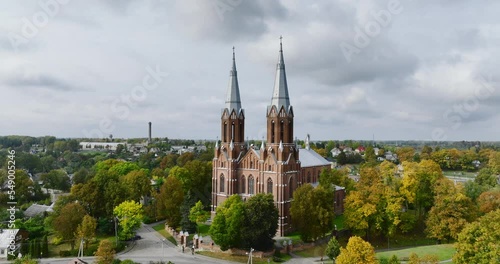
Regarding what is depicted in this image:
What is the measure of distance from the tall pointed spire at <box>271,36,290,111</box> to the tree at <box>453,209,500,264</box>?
29.1m

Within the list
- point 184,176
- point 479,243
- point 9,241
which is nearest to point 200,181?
point 184,176

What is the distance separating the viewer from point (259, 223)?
43969 mm

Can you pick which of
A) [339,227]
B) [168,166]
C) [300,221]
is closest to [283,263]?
[300,221]

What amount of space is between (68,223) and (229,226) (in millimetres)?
19671

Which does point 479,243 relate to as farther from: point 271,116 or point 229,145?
point 229,145

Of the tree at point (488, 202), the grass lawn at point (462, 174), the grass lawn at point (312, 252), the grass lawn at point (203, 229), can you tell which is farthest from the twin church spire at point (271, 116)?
the grass lawn at point (462, 174)

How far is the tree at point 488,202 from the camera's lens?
171 ft

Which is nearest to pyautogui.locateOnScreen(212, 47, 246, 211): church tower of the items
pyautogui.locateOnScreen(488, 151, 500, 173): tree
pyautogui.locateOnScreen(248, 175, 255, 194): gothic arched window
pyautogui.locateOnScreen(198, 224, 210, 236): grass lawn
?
pyautogui.locateOnScreen(248, 175, 255, 194): gothic arched window

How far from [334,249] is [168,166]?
67756 mm

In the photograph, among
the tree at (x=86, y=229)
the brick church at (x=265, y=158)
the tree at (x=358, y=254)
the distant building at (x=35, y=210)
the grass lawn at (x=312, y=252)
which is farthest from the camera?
the distant building at (x=35, y=210)

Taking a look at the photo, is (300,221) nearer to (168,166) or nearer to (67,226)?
(67,226)

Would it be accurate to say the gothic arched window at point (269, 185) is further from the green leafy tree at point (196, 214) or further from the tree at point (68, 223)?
the tree at point (68, 223)

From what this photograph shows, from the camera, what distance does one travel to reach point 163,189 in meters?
55.9

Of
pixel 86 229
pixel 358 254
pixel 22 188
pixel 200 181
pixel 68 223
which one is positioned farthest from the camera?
pixel 22 188
